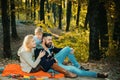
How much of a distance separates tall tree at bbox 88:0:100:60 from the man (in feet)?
10.6

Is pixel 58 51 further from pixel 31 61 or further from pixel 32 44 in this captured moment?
pixel 32 44

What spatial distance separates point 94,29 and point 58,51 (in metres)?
3.28

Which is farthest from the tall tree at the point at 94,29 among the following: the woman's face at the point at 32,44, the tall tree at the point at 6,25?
the tall tree at the point at 6,25

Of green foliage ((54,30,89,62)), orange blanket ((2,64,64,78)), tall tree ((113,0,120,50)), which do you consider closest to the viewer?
orange blanket ((2,64,64,78))

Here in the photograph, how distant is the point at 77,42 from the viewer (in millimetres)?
17672

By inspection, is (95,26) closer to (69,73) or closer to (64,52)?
(64,52)

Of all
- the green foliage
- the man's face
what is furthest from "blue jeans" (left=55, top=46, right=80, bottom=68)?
the green foliage

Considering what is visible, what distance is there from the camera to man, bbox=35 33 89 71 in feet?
31.1

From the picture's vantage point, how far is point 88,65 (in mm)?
11711

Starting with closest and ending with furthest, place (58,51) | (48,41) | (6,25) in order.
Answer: (48,41) < (58,51) < (6,25)

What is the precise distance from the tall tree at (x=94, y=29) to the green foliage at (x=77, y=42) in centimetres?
338

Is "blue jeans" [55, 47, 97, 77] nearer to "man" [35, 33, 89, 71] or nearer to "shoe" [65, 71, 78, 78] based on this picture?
"man" [35, 33, 89, 71]

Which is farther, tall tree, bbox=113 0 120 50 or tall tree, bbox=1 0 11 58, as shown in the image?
tall tree, bbox=1 0 11 58

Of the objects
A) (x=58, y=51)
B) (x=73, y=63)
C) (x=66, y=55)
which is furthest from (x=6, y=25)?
(x=73, y=63)
